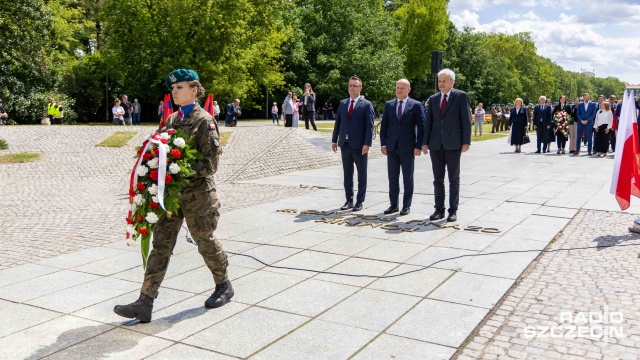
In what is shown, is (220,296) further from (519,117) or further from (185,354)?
(519,117)

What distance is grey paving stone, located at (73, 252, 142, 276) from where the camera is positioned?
605cm

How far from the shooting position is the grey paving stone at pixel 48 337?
158 inches

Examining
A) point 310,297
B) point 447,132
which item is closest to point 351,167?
point 447,132

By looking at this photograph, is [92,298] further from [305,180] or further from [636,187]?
[305,180]

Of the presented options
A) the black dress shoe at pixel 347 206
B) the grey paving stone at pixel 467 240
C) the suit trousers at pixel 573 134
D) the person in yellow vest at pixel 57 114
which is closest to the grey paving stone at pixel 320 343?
the grey paving stone at pixel 467 240

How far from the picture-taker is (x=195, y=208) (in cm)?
471

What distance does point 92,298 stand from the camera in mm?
5176

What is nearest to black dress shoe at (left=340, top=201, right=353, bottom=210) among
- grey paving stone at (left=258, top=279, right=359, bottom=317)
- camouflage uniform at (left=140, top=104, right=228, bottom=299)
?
grey paving stone at (left=258, top=279, right=359, bottom=317)

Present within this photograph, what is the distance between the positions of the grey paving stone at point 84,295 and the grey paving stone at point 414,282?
2.32 meters

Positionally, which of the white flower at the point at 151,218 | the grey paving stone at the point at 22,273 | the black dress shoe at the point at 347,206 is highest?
the white flower at the point at 151,218

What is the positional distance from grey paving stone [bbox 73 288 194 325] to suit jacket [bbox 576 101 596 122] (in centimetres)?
1833

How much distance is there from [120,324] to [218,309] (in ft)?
2.53

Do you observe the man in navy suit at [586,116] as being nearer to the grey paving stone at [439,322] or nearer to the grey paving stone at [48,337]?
the grey paving stone at [439,322]

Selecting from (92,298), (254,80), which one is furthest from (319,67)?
(92,298)
